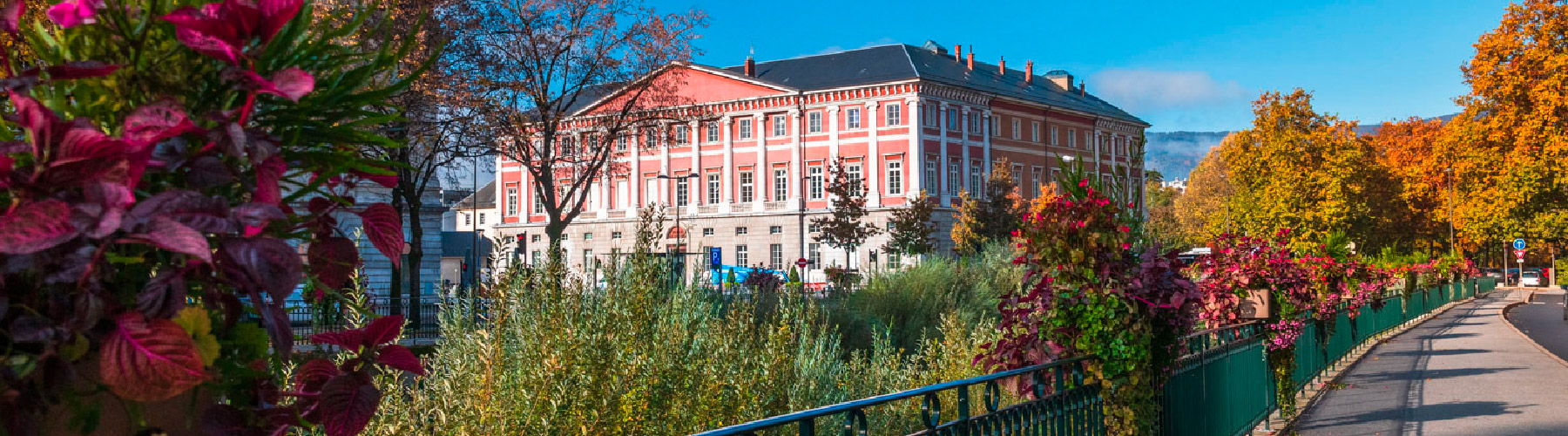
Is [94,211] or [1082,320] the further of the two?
[1082,320]

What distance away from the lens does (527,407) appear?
5754 millimetres

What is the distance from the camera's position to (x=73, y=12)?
5.21 ft

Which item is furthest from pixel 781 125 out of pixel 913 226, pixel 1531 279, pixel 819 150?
pixel 1531 279

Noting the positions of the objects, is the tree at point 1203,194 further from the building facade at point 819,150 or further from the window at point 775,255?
the window at point 775,255

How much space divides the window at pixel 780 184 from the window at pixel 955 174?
863cm

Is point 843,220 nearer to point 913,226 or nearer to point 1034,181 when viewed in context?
point 913,226

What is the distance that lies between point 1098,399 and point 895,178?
5737cm

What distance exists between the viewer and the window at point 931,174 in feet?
208

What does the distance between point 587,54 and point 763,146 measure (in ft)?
135

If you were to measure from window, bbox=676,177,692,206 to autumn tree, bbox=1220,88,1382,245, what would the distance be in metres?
28.9

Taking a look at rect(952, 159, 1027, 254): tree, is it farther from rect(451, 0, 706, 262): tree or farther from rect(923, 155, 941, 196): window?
rect(451, 0, 706, 262): tree

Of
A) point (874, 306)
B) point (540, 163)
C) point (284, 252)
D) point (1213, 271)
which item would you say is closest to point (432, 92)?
point (540, 163)

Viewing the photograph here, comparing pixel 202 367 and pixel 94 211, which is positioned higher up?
pixel 94 211

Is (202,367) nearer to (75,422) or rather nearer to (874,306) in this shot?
(75,422)
